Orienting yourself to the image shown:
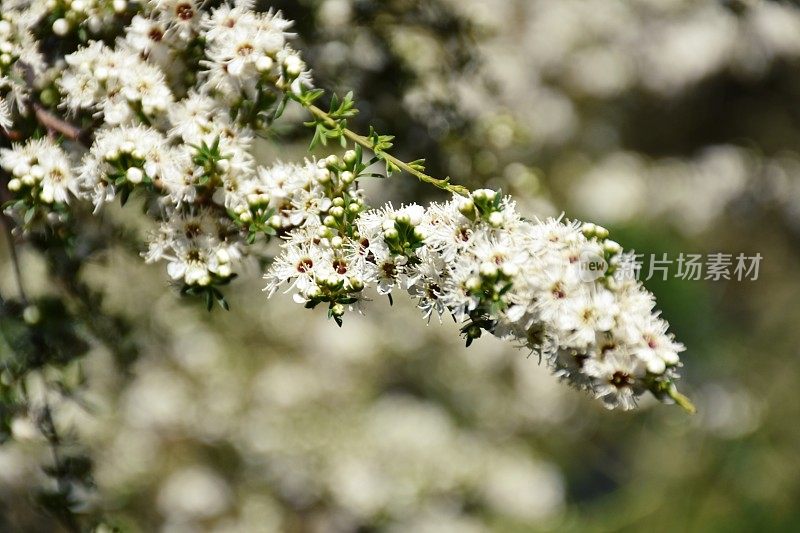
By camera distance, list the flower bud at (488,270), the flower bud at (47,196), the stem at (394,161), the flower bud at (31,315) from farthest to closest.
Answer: the flower bud at (31,315) → the flower bud at (47,196) → the stem at (394,161) → the flower bud at (488,270)

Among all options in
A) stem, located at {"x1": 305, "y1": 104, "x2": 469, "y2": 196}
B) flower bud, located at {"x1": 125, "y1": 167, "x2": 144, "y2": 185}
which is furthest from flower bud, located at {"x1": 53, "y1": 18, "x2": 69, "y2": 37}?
stem, located at {"x1": 305, "y1": 104, "x2": 469, "y2": 196}

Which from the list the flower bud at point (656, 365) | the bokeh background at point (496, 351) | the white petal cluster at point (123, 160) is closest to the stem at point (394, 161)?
the white petal cluster at point (123, 160)

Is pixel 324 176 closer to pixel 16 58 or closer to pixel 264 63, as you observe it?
pixel 264 63

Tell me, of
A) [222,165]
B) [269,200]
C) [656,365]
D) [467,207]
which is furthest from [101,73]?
[656,365]

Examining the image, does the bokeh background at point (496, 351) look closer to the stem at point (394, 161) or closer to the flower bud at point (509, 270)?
the stem at point (394, 161)

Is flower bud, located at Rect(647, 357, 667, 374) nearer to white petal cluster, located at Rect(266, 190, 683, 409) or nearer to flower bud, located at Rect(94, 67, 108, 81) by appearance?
white petal cluster, located at Rect(266, 190, 683, 409)

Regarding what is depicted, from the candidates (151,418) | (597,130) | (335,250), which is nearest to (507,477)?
(151,418)

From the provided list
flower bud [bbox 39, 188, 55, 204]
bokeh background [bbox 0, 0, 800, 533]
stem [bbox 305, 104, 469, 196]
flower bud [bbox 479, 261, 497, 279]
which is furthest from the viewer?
bokeh background [bbox 0, 0, 800, 533]
